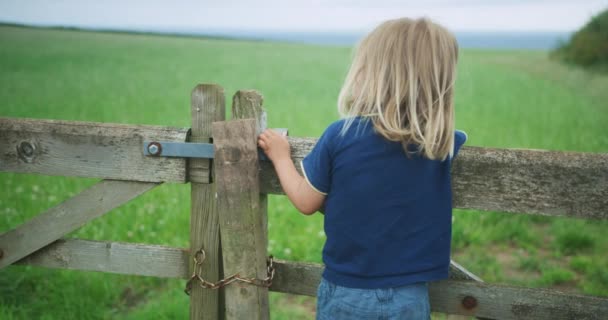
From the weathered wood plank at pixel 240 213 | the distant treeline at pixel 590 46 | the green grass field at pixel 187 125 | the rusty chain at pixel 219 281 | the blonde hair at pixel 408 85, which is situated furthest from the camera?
the distant treeline at pixel 590 46

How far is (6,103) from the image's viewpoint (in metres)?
11.8

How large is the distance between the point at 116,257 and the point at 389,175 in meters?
1.45

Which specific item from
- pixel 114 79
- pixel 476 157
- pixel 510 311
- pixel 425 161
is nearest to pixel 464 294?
pixel 510 311

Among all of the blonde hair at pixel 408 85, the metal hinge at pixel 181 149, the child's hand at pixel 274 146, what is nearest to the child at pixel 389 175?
the blonde hair at pixel 408 85

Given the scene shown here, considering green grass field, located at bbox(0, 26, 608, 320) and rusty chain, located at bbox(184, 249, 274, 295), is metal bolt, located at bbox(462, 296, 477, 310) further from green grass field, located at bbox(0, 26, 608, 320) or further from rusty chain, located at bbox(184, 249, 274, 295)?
green grass field, located at bbox(0, 26, 608, 320)

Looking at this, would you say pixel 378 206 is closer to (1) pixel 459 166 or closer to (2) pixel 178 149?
(1) pixel 459 166

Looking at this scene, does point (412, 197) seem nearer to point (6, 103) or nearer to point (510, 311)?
point (510, 311)

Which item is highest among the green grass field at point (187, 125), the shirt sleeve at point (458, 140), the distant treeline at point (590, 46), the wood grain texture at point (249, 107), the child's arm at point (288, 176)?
the distant treeline at point (590, 46)

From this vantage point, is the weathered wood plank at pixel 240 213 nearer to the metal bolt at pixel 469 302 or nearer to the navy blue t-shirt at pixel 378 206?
the navy blue t-shirt at pixel 378 206

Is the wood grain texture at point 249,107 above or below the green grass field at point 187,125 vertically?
above

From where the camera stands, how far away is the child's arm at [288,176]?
1909mm

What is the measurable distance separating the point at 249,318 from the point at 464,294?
958 mm

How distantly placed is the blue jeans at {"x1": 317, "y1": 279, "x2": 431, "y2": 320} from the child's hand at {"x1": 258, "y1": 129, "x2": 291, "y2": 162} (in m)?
0.54

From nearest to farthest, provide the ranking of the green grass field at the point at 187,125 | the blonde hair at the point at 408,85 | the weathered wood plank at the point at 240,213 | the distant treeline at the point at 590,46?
the blonde hair at the point at 408,85 < the weathered wood plank at the point at 240,213 < the green grass field at the point at 187,125 < the distant treeline at the point at 590,46
